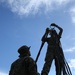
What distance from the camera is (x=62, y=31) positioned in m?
12.6

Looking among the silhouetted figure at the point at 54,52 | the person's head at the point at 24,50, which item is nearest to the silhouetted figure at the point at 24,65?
the person's head at the point at 24,50

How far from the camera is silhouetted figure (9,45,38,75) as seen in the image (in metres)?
7.31

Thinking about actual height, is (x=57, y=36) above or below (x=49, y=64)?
above

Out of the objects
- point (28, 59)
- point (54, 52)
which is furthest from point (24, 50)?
point (54, 52)

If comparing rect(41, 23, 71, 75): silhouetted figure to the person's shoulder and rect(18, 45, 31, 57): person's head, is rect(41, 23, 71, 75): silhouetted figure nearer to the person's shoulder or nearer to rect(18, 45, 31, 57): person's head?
rect(18, 45, 31, 57): person's head

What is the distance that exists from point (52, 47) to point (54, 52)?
233mm

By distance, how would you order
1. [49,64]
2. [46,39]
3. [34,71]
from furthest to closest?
[46,39], [49,64], [34,71]

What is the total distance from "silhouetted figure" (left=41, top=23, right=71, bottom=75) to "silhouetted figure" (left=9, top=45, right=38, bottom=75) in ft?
11.8

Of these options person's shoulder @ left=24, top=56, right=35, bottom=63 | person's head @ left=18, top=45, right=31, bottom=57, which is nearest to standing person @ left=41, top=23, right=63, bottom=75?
person's head @ left=18, top=45, right=31, bottom=57

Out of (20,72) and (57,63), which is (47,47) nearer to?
(57,63)

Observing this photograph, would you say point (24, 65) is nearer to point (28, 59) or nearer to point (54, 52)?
point (28, 59)

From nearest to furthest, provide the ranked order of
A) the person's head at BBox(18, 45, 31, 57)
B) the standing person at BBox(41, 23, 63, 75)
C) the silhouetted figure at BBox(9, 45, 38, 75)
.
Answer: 1. the silhouetted figure at BBox(9, 45, 38, 75)
2. the person's head at BBox(18, 45, 31, 57)
3. the standing person at BBox(41, 23, 63, 75)

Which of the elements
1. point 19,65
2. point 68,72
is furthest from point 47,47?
point 19,65

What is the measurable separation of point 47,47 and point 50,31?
0.72 m
